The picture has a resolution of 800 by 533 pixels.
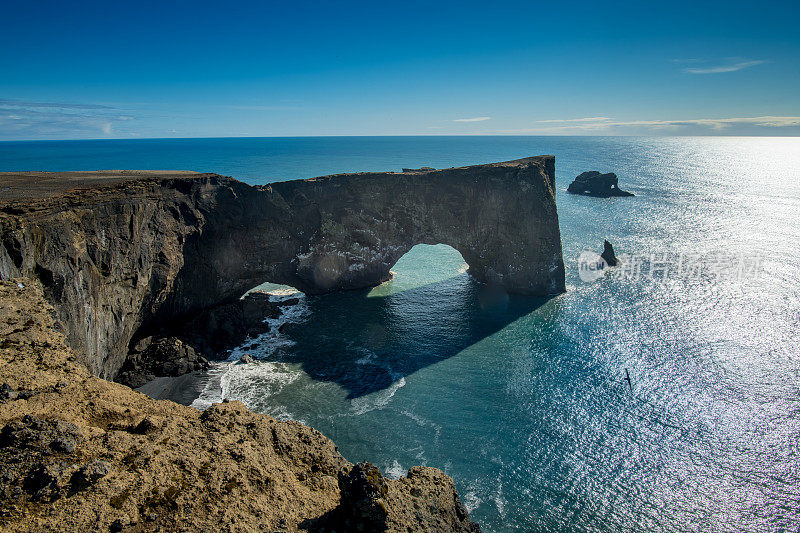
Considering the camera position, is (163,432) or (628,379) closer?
(163,432)

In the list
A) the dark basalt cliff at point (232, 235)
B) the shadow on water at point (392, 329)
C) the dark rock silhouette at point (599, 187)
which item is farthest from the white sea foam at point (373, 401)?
the dark rock silhouette at point (599, 187)

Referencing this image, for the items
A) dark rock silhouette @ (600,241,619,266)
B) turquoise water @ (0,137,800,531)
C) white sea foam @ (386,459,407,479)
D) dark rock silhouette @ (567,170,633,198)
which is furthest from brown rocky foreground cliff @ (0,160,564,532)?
dark rock silhouette @ (567,170,633,198)

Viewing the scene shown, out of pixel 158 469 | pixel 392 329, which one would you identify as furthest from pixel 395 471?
pixel 392 329

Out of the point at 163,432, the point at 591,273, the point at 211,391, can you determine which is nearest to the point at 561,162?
the point at 591,273

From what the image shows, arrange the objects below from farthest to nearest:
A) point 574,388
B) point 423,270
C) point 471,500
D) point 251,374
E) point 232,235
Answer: point 423,270 < point 232,235 < point 251,374 < point 574,388 < point 471,500

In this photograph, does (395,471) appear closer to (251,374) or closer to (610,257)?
(251,374)

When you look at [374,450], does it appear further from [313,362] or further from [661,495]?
[661,495]
